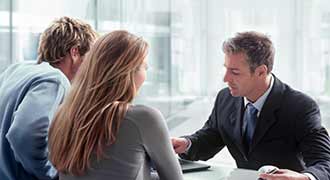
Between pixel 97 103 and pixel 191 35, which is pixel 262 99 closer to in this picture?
pixel 97 103

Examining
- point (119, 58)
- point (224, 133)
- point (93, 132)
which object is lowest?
point (224, 133)

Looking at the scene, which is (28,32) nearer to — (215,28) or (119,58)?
(119,58)

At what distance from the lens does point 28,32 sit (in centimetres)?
267

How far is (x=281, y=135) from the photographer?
1931mm

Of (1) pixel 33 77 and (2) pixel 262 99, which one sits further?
(2) pixel 262 99

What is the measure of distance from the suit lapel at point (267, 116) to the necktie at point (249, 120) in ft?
0.11

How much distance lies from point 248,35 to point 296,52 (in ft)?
6.61

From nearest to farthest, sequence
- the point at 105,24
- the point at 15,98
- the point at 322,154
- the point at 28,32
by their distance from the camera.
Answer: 1. the point at 15,98
2. the point at 322,154
3. the point at 28,32
4. the point at 105,24

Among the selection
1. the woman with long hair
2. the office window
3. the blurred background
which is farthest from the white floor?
the woman with long hair

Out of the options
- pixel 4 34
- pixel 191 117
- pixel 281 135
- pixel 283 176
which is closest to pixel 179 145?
pixel 281 135

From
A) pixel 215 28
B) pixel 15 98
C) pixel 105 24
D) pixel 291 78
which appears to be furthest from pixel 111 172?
pixel 215 28

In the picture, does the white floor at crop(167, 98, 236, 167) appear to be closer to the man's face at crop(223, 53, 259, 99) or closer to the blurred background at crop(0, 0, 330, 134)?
the blurred background at crop(0, 0, 330, 134)

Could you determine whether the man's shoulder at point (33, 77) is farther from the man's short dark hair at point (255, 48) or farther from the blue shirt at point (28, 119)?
the man's short dark hair at point (255, 48)

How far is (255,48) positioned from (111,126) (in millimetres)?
854
